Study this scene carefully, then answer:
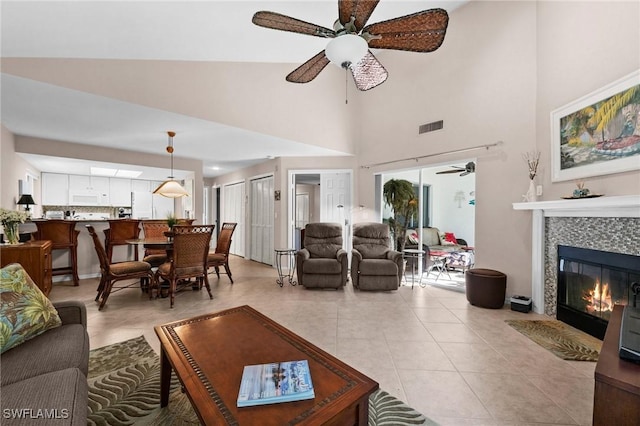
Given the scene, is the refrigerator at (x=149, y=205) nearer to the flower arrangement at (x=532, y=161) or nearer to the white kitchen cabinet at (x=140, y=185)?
the white kitchen cabinet at (x=140, y=185)

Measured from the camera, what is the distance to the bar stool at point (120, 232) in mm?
4129

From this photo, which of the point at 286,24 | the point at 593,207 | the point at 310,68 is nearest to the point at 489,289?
the point at 593,207

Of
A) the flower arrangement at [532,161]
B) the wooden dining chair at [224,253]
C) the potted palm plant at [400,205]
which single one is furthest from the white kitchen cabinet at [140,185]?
the flower arrangement at [532,161]

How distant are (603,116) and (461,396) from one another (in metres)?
2.78

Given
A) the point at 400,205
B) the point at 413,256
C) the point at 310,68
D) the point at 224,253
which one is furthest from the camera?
the point at 400,205

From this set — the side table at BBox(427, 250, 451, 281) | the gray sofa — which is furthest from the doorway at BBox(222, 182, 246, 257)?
the gray sofa

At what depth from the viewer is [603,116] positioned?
7.99 ft

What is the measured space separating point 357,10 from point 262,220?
199 inches

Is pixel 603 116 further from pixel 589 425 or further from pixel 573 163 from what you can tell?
pixel 589 425

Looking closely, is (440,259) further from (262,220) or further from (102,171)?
(102,171)

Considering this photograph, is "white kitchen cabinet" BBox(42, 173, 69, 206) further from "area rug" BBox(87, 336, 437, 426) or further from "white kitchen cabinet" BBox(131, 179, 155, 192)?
"area rug" BBox(87, 336, 437, 426)

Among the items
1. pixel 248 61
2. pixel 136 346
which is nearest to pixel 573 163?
pixel 248 61

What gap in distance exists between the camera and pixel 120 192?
689cm

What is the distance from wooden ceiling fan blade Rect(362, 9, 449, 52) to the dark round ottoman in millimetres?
2774
